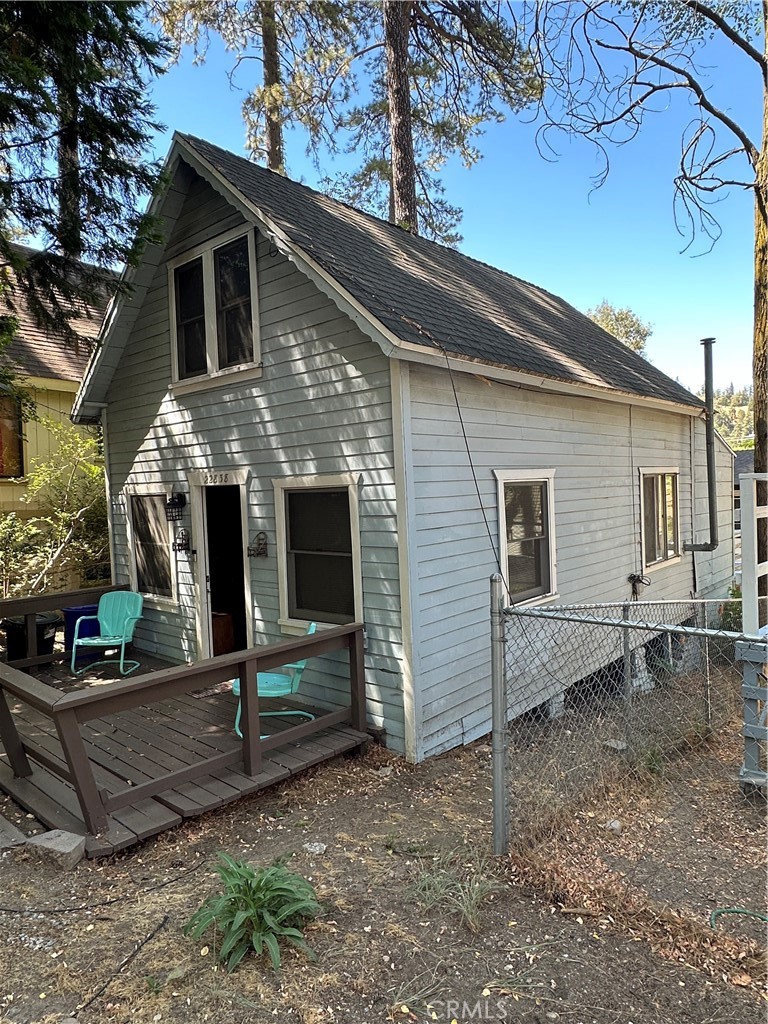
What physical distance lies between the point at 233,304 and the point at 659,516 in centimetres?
735

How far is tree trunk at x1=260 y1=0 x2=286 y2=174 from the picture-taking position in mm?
12609

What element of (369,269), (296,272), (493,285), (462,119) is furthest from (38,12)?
(462,119)

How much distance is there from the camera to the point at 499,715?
Answer: 3.29 meters

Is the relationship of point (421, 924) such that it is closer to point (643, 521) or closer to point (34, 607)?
point (34, 607)

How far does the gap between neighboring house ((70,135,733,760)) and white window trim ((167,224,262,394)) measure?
2cm

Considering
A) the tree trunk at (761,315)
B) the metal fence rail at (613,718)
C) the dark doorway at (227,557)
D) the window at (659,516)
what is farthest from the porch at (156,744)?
the window at (659,516)

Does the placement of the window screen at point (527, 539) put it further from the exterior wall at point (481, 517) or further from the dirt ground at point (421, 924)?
the dirt ground at point (421, 924)

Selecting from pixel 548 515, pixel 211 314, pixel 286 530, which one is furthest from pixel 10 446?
pixel 548 515

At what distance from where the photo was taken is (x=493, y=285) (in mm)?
9227

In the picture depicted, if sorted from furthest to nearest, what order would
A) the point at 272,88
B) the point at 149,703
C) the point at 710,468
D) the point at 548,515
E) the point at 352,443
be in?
the point at 272,88 → the point at 710,468 → the point at 548,515 → the point at 352,443 → the point at 149,703

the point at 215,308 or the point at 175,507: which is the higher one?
the point at 215,308

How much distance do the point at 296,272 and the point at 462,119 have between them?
34.3ft

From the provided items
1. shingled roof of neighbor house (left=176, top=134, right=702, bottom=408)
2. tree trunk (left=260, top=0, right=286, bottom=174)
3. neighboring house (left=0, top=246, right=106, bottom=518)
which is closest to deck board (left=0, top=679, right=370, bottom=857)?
shingled roof of neighbor house (left=176, top=134, right=702, bottom=408)

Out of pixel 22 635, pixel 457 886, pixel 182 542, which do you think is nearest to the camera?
pixel 457 886
